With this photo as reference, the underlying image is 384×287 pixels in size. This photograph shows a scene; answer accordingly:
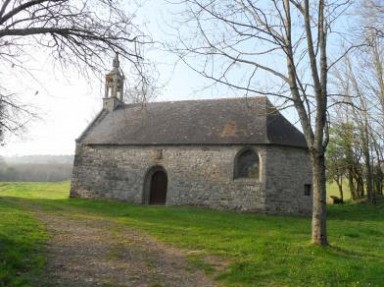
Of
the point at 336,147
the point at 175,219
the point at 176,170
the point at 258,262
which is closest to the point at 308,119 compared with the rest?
the point at 258,262

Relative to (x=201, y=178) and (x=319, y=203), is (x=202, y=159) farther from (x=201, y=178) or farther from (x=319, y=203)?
(x=319, y=203)

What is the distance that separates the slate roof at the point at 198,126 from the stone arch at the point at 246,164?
68 cm

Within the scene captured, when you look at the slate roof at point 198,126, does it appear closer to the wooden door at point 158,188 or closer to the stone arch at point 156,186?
the stone arch at point 156,186

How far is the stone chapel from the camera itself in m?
21.0

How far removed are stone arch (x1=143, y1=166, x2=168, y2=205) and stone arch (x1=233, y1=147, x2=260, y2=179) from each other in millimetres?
4273

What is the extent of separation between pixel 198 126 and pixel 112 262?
15.2 metres

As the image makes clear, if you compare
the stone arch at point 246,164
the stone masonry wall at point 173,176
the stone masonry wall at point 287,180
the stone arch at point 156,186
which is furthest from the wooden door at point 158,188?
the stone masonry wall at point 287,180

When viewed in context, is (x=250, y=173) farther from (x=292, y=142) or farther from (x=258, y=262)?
(x=258, y=262)

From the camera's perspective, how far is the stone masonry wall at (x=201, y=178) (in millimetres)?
20812

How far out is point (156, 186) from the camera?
23.6m

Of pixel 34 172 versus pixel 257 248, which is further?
pixel 34 172

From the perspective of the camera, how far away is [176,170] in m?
22.6

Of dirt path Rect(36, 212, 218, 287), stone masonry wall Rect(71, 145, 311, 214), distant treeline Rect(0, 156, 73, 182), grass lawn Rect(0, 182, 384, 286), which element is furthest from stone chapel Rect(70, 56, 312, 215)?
distant treeline Rect(0, 156, 73, 182)

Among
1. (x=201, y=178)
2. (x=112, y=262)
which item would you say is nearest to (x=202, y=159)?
(x=201, y=178)
